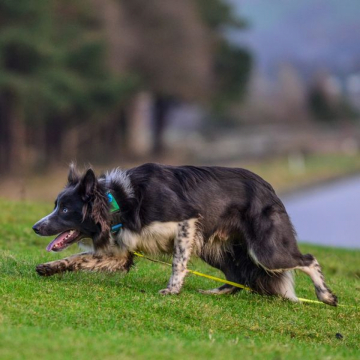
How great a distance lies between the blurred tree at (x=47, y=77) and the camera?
41.4 meters

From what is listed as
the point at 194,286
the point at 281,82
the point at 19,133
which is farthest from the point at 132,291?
the point at 281,82

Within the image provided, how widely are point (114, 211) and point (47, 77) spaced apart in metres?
33.2

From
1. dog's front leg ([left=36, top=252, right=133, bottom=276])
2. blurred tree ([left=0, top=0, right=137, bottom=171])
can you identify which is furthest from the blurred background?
dog's front leg ([left=36, top=252, right=133, bottom=276])

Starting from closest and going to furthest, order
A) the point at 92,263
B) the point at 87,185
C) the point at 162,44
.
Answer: the point at 87,185
the point at 92,263
the point at 162,44

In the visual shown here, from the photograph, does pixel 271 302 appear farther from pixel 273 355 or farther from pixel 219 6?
pixel 219 6

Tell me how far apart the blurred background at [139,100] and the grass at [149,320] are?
36.3 ft

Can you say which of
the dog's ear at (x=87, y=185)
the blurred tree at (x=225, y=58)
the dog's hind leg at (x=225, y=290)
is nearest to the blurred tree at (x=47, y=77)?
the blurred tree at (x=225, y=58)

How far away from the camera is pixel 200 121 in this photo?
341 ft

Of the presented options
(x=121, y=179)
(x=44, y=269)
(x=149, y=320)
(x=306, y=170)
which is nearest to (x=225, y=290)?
(x=121, y=179)

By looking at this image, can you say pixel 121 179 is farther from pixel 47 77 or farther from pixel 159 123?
pixel 159 123

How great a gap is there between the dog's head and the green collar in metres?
0.05

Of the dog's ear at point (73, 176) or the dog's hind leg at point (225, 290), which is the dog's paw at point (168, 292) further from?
the dog's ear at point (73, 176)

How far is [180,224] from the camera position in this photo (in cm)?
1065

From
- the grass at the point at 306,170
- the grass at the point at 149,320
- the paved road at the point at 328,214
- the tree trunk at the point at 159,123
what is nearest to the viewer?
the grass at the point at 149,320
